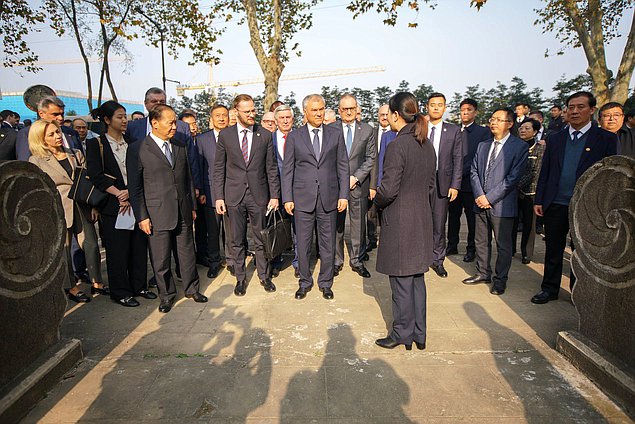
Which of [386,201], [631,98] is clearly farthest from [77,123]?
[631,98]

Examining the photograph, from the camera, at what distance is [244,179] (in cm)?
→ 441

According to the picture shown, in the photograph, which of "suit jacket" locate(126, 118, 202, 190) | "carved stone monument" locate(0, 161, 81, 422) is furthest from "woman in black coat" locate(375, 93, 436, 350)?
"suit jacket" locate(126, 118, 202, 190)

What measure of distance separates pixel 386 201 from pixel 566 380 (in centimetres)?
172

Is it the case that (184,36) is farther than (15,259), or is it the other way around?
(184,36)

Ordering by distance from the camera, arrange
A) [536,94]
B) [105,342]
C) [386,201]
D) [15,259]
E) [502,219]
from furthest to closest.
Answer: [536,94], [502,219], [105,342], [386,201], [15,259]

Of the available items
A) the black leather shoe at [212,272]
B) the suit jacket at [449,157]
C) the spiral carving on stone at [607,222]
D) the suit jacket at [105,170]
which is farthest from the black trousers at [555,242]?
the suit jacket at [105,170]

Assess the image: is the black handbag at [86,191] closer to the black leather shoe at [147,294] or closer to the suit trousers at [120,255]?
the suit trousers at [120,255]

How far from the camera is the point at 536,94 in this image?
3728cm

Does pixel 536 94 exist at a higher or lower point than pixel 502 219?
higher

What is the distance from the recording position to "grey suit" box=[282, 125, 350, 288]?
4.16 m

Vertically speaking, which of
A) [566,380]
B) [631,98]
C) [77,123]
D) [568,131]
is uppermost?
[631,98]

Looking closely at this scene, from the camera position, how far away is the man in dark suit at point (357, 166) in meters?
4.85

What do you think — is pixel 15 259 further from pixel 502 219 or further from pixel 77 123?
pixel 77 123

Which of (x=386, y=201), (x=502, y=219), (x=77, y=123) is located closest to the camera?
(x=386, y=201)
